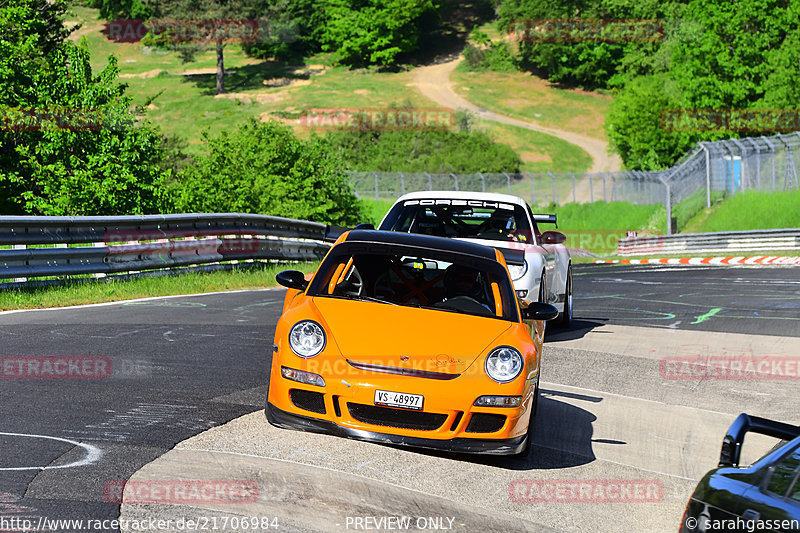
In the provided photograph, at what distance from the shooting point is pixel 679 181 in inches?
1988

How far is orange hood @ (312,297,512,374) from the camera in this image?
6676 millimetres

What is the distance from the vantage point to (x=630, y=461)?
7320 millimetres

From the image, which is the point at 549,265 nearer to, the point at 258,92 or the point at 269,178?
the point at 269,178

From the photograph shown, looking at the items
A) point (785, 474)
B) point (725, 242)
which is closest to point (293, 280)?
point (785, 474)

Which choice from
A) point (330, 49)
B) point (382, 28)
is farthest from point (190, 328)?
point (330, 49)

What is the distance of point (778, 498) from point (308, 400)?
3716mm

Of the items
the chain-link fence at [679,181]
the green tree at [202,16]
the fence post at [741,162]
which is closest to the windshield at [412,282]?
the chain-link fence at [679,181]

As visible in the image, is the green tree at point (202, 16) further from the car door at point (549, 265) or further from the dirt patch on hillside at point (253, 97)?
the car door at point (549, 265)

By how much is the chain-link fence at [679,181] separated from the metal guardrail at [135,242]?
2680 centimetres

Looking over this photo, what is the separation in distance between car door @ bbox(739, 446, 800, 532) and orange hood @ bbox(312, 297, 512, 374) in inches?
122

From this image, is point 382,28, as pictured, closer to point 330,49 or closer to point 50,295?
point 330,49

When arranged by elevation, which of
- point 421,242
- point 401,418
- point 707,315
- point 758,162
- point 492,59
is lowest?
point 492,59

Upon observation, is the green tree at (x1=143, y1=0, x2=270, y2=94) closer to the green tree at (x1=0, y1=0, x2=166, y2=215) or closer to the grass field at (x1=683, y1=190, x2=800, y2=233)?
the grass field at (x1=683, y1=190, x2=800, y2=233)

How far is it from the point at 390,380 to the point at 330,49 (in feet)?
449
